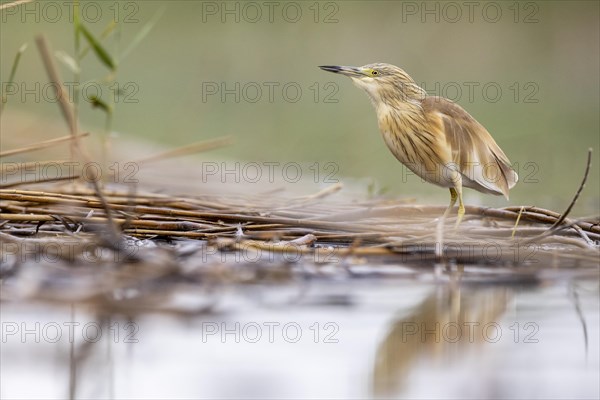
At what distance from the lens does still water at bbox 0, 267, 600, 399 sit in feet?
6.84

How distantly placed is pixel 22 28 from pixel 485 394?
11276 mm

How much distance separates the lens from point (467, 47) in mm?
11688

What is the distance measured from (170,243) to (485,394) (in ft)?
5.76

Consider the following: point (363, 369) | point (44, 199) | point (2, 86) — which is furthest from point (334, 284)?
point (2, 86)

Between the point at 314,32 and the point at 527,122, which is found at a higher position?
the point at 314,32

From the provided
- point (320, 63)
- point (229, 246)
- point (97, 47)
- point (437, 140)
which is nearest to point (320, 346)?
point (229, 246)

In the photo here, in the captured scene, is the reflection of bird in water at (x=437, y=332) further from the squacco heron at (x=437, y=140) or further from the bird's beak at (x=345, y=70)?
the bird's beak at (x=345, y=70)

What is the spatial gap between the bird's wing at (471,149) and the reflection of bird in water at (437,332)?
4.56 ft

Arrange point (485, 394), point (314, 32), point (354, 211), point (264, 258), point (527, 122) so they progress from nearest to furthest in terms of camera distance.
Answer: point (485, 394)
point (264, 258)
point (354, 211)
point (527, 122)
point (314, 32)

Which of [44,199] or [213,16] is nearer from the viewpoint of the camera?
[44,199]

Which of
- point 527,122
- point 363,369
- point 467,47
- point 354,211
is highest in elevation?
point 467,47

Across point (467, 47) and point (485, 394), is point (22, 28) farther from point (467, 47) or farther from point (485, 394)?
point (485, 394)

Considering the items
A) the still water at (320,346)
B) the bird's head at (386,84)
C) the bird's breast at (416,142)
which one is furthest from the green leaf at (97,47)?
the still water at (320,346)

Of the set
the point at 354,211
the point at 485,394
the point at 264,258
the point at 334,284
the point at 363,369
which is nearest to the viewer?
the point at 485,394
